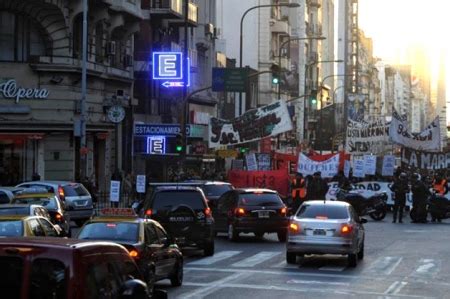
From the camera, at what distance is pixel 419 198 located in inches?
1469

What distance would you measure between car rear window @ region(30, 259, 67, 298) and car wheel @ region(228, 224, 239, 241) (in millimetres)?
21019

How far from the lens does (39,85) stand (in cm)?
4547

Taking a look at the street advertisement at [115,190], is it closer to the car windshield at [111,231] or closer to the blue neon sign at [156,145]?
the blue neon sign at [156,145]

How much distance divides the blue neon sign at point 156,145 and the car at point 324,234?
27.4 m

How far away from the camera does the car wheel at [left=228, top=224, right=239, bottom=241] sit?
27.6m

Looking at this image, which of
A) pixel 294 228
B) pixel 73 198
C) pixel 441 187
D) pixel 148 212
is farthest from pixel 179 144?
pixel 294 228

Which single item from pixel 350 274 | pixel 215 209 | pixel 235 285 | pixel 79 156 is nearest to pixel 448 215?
pixel 215 209

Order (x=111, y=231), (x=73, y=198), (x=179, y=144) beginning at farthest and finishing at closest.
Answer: (x=179, y=144) → (x=73, y=198) → (x=111, y=231)

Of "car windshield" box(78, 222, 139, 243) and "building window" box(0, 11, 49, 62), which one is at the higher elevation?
"building window" box(0, 11, 49, 62)

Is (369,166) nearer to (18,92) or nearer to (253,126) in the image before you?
(253,126)

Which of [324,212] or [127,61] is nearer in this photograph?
[324,212]

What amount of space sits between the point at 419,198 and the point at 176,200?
54.4 feet

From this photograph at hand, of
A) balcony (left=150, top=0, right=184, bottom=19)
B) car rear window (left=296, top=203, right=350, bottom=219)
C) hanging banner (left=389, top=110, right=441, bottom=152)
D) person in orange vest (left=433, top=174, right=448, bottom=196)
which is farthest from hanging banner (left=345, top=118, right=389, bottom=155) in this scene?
car rear window (left=296, top=203, right=350, bottom=219)

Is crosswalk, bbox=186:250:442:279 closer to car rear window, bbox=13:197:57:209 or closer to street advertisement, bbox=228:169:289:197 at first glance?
car rear window, bbox=13:197:57:209
